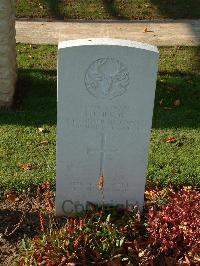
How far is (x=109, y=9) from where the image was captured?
34.4ft

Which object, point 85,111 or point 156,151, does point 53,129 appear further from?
point 85,111

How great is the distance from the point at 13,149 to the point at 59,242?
6.42ft

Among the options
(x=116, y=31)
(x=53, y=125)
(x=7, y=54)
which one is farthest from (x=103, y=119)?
(x=116, y=31)

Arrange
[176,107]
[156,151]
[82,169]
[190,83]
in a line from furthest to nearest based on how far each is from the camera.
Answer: [190,83]
[176,107]
[156,151]
[82,169]

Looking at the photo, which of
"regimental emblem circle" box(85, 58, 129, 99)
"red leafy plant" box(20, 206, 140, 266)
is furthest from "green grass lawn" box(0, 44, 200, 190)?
"regimental emblem circle" box(85, 58, 129, 99)

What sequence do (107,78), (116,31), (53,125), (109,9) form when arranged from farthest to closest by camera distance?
(109,9) → (116,31) → (53,125) → (107,78)

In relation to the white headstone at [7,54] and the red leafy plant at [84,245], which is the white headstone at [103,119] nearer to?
the red leafy plant at [84,245]

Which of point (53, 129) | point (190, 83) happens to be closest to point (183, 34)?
point (190, 83)

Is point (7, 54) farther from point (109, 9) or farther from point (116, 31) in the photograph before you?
point (109, 9)

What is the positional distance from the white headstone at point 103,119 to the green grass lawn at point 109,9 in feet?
20.1

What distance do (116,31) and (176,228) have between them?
5826 millimetres

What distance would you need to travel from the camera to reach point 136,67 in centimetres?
405

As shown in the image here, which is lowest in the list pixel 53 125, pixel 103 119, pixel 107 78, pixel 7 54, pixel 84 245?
pixel 84 245

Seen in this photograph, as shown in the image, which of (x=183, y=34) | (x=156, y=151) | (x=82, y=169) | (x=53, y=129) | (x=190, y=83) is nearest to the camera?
(x=82, y=169)
